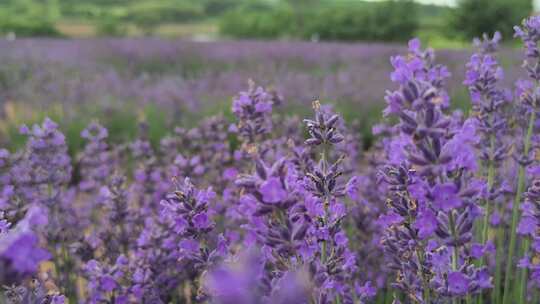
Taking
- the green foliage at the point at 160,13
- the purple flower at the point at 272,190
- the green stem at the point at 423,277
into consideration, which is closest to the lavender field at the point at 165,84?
the green stem at the point at 423,277

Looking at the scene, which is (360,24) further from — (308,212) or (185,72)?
(308,212)

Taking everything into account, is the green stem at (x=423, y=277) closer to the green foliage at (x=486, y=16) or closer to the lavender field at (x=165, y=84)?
the lavender field at (x=165, y=84)

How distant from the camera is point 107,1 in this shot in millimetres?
46438

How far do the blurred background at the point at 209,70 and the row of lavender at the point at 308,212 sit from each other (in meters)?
0.89

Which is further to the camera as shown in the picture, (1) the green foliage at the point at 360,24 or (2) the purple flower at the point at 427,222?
→ (1) the green foliage at the point at 360,24

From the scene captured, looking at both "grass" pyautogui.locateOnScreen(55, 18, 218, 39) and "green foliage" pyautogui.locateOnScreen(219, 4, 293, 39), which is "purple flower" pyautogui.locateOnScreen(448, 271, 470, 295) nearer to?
"green foliage" pyautogui.locateOnScreen(219, 4, 293, 39)

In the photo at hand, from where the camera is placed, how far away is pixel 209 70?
31.4 ft

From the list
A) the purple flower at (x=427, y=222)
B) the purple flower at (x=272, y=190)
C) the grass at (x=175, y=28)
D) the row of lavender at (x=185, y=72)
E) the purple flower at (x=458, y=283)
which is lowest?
the grass at (x=175, y=28)

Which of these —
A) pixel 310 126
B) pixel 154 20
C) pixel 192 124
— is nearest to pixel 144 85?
pixel 192 124

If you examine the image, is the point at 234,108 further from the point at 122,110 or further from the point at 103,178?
the point at 122,110

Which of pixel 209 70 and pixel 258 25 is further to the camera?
pixel 258 25

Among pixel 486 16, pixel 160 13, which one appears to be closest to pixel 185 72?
pixel 486 16

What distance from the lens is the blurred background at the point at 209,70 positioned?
5.83 m

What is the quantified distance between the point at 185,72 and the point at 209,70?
1750mm
